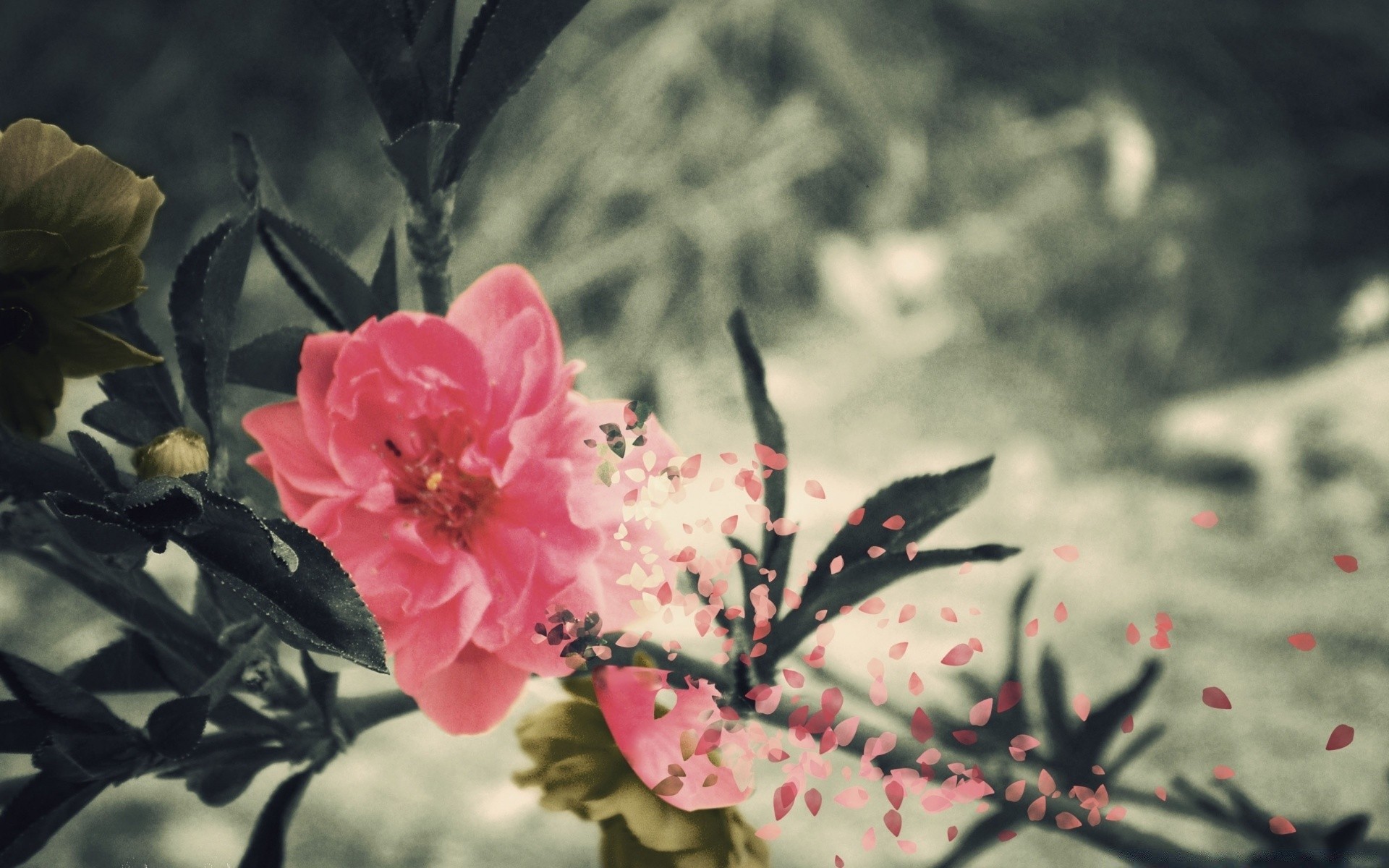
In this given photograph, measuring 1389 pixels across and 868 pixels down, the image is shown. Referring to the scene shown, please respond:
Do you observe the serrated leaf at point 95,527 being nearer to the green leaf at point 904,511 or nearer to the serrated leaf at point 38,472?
the serrated leaf at point 38,472

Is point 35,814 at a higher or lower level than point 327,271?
lower

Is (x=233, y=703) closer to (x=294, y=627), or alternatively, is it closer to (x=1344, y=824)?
(x=294, y=627)

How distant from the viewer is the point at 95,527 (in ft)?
0.70

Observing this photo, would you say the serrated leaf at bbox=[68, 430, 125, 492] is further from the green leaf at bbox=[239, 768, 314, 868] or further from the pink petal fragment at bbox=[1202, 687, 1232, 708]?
the pink petal fragment at bbox=[1202, 687, 1232, 708]

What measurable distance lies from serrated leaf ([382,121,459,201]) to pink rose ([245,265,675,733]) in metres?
0.03

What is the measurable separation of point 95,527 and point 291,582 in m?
0.04

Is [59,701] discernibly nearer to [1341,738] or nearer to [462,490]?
[462,490]

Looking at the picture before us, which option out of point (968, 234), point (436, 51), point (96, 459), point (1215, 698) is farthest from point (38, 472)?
point (968, 234)

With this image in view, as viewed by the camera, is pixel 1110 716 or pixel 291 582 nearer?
pixel 291 582

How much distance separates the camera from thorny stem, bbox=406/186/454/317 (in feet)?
0.87

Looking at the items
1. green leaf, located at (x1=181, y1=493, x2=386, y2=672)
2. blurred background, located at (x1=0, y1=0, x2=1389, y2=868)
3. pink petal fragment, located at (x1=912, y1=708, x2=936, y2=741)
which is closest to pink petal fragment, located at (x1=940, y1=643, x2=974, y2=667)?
pink petal fragment, located at (x1=912, y1=708, x2=936, y2=741)

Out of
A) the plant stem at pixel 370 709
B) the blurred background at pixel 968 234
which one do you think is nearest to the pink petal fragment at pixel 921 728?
the plant stem at pixel 370 709

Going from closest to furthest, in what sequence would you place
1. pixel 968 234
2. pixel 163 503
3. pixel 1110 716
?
pixel 163 503
pixel 1110 716
pixel 968 234

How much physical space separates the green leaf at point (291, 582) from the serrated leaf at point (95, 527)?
1 centimetres
